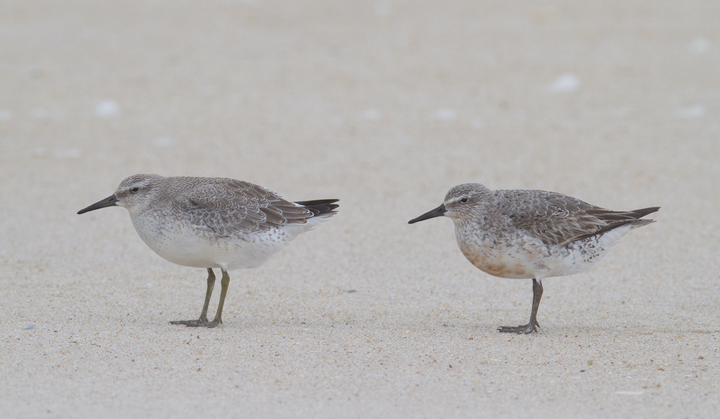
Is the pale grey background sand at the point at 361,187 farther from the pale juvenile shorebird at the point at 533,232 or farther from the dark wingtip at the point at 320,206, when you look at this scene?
the dark wingtip at the point at 320,206

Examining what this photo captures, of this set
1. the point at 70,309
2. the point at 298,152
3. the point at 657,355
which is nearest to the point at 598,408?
the point at 657,355

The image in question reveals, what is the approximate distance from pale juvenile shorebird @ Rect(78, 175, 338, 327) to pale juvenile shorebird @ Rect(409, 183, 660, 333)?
1.16 meters

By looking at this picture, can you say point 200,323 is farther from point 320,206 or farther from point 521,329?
point 521,329

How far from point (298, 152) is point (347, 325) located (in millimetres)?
4652

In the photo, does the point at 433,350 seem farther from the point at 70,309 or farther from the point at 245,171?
the point at 245,171

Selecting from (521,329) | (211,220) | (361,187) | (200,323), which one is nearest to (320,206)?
(211,220)

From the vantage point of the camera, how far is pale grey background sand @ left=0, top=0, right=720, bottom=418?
16.5ft

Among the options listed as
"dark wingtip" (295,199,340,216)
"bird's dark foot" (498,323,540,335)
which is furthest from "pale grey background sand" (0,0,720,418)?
"dark wingtip" (295,199,340,216)

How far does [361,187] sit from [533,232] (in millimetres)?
3745

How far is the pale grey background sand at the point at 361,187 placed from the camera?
5.04 metres

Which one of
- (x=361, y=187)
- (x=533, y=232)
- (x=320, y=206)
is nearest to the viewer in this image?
(x=533, y=232)

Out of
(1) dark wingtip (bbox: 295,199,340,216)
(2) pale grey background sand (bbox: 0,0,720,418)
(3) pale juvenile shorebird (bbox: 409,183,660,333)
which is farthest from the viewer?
(1) dark wingtip (bbox: 295,199,340,216)

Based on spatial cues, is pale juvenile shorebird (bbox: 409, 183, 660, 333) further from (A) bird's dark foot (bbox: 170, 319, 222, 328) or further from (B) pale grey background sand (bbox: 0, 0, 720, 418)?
(A) bird's dark foot (bbox: 170, 319, 222, 328)

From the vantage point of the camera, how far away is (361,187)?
31.2ft
